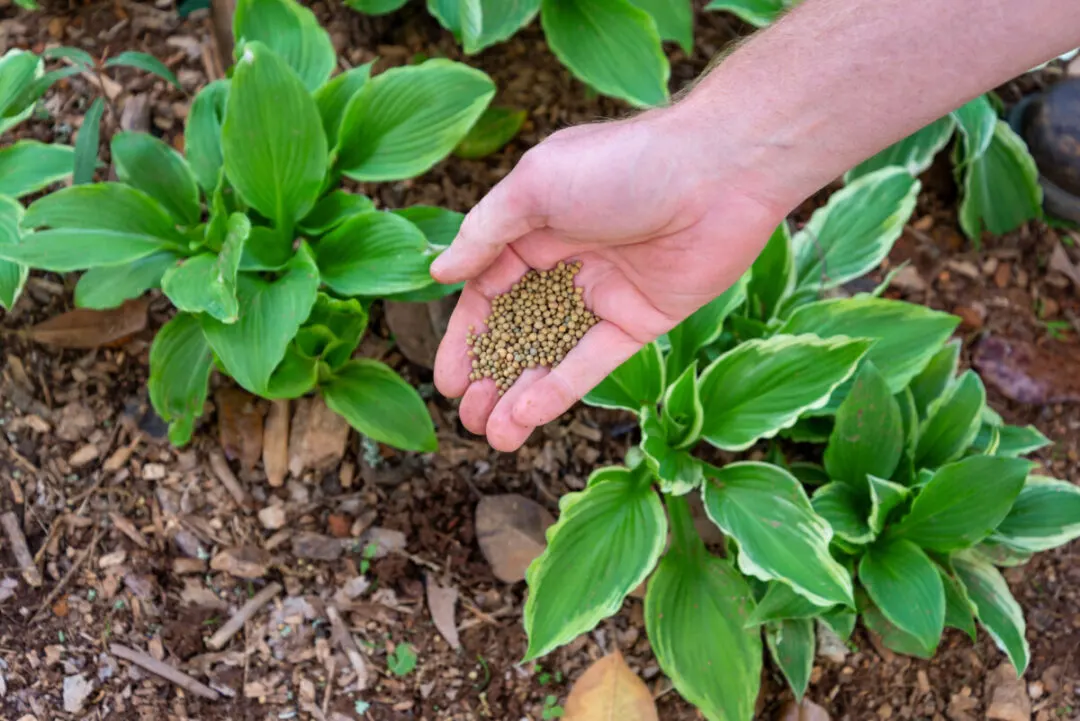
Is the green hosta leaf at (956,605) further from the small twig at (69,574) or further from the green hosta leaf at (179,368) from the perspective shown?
the small twig at (69,574)

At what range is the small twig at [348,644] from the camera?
198 centimetres

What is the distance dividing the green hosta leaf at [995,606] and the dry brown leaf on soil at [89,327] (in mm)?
1932

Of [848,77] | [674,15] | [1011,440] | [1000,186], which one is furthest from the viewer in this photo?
[1000,186]

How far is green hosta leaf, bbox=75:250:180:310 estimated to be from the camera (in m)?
1.90

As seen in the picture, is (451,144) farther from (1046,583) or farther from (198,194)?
(1046,583)

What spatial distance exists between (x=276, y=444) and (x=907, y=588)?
55.5 inches

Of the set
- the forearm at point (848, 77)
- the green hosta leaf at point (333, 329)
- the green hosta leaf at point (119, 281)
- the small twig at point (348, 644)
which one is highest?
the forearm at point (848, 77)

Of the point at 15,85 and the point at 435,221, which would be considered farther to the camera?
the point at 435,221

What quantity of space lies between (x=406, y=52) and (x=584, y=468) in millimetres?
1254

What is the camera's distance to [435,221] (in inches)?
80.4

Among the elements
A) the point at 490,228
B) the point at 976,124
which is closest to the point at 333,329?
the point at 490,228

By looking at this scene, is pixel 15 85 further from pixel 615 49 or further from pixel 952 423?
pixel 952 423

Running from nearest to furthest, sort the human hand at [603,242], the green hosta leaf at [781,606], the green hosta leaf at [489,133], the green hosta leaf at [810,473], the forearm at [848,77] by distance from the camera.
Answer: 1. the forearm at [848,77]
2. the human hand at [603,242]
3. the green hosta leaf at [781,606]
4. the green hosta leaf at [810,473]
5. the green hosta leaf at [489,133]

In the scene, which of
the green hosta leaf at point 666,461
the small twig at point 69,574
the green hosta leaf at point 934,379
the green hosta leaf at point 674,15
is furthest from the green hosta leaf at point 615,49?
the small twig at point 69,574
